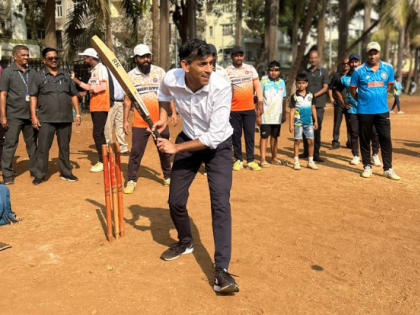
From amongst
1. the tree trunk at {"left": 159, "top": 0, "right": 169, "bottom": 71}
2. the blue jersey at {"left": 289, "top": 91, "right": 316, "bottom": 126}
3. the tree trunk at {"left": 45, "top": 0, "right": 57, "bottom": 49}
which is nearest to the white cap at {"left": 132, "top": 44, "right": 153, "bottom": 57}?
the blue jersey at {"left": 289, "top": 91, "right": 316, "bottom": 126}

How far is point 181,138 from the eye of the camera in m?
4.45

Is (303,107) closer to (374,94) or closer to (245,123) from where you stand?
(245,123)

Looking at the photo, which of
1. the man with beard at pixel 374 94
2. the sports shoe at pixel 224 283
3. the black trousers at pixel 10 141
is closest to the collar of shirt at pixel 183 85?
the sports shoe at pixel 224 283

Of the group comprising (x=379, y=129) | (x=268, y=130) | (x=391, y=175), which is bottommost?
(x=391, y=175)

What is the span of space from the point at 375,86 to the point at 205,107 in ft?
15.3

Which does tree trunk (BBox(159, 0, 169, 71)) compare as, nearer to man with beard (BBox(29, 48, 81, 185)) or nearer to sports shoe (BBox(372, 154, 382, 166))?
man with beard (BBox(29, 48, 81, 185))

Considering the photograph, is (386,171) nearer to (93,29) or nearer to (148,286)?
(148,286)

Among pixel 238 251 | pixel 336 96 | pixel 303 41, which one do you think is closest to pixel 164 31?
pixel 303 41

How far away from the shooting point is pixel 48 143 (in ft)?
25.7

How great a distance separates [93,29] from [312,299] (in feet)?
60.4

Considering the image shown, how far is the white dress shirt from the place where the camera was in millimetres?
3973

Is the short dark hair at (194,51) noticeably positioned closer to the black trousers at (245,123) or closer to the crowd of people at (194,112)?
the crowd of people at (194,112)

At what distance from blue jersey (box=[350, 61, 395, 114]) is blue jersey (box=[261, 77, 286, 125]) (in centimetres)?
160

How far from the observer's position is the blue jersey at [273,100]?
8891mm
